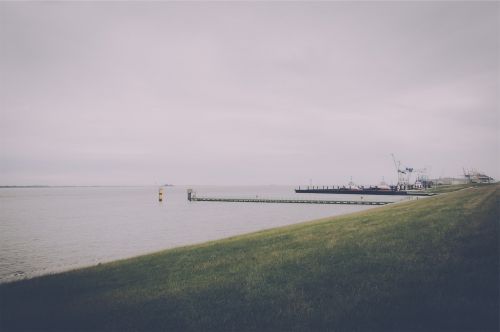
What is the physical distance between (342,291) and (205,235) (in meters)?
30.9

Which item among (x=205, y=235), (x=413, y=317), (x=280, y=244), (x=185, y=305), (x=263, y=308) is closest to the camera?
(x=413, y=317)

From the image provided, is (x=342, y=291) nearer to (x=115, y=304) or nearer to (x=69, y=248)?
(x=115, y=304)

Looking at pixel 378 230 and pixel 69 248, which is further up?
pixel 378 230

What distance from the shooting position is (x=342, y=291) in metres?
8.18

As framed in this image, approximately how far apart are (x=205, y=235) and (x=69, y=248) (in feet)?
46.3

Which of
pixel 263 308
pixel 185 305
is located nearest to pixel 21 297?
pixel 185 305

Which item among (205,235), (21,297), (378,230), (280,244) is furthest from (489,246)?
(205,235)

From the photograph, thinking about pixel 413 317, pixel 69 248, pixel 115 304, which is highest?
pixel 413 317

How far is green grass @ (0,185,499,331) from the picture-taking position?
6848 millimetres

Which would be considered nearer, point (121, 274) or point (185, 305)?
point (185, 305)

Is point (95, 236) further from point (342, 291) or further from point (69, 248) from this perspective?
point (342, 291)

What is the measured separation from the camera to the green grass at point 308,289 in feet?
22.5

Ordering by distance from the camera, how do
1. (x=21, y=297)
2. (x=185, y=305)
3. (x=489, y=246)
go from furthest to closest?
1. (x=21, y=297)
2. (x=489, y=246)
3. (x=185, y=305)

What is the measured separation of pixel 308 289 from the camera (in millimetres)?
8703
